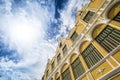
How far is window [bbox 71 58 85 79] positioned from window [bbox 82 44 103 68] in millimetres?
1091

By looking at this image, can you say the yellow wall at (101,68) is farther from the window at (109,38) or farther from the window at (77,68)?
the window at (77,68)

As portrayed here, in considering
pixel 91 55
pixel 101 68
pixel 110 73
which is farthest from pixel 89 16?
pixel 110 73

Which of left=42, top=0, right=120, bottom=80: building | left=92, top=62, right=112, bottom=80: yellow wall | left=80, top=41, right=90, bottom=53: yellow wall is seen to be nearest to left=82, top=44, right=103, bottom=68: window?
left=42, top=0, right=120, bottom=80: building

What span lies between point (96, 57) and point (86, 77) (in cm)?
200

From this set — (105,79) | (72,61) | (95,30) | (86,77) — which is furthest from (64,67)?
(105,79)

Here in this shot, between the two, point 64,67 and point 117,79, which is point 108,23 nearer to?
point 117,79

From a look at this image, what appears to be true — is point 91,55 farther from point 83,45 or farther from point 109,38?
point 109,38

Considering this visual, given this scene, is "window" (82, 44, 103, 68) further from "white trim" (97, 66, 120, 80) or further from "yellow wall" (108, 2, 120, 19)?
"yellow wall" (108, 2, 120, 19)

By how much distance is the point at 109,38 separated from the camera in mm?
9000

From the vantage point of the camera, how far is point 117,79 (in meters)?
6.93

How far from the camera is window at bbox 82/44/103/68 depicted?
31.4ft

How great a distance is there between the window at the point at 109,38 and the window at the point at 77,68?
3.47 metres

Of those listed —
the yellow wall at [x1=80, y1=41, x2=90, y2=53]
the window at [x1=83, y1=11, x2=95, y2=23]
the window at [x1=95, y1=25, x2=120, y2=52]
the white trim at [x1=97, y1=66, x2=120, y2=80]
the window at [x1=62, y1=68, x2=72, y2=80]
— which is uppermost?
the window at [x1=83, y1=11, x2=95, y2=23]

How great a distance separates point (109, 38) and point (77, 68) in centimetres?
510
